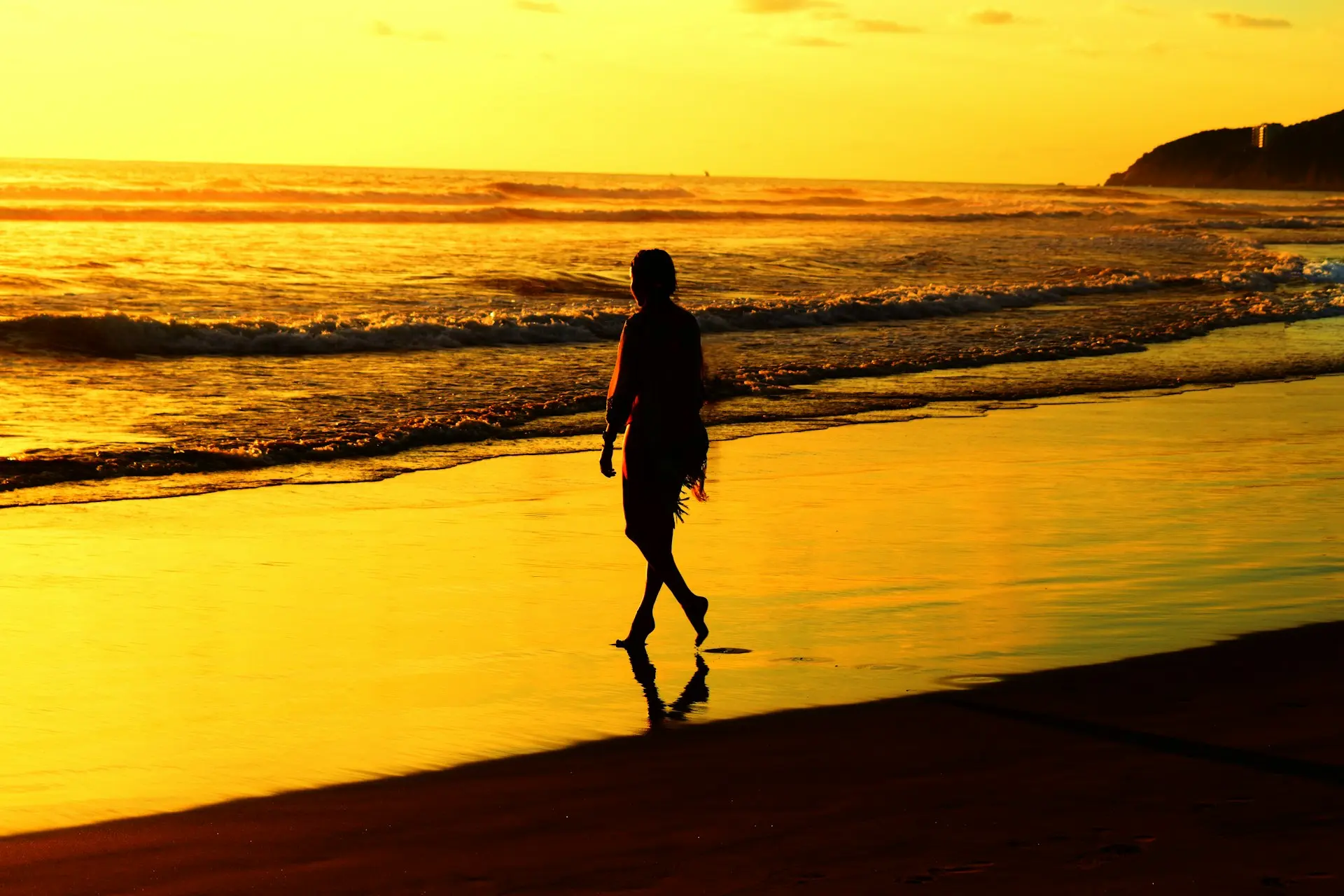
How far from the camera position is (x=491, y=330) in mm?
22094

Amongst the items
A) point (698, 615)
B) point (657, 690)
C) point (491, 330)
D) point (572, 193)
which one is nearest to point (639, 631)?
point (698, 615)

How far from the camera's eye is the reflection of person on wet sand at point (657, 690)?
557 centimetres

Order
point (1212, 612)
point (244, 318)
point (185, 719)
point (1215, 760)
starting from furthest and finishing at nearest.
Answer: point (244, 318), point (1212, 612), point (185, 719), point (1215, 760)

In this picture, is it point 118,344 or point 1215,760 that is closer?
point 1215,760

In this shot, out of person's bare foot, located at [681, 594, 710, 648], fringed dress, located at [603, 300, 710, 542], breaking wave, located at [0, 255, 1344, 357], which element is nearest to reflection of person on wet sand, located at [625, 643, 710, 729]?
person's bare foot, located at [681, 594, 710, 648]

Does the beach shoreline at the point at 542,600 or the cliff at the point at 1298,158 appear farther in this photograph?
the cliff at the point at 1298,158

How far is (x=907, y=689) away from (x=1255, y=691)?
4.08 ft

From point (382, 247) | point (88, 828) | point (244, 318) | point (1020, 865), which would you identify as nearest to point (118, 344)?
point (244, 318)

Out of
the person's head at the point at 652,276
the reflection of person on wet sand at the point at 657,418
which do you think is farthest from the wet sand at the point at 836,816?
the person's head at the point at 652,276

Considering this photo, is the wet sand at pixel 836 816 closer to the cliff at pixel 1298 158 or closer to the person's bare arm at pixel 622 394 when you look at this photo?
the person's bare arm at pixel 622 394

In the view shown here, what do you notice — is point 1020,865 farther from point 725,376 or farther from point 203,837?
point 725,376

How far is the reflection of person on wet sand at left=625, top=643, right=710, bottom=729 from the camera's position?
5570 mm

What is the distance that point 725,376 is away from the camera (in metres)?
17.5

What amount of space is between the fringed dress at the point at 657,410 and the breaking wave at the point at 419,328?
47.2 feet
